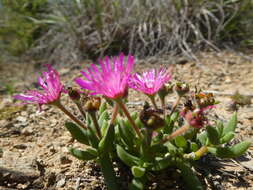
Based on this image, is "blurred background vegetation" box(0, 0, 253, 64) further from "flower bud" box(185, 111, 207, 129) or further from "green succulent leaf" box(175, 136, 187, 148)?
"flower bud" box(185, 111, 207, 129)

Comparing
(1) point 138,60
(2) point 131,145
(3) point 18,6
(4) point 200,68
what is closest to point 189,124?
(2) point 131,145

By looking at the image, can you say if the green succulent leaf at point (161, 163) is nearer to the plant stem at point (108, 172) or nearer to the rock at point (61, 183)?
the plant stem at point (108, 172)

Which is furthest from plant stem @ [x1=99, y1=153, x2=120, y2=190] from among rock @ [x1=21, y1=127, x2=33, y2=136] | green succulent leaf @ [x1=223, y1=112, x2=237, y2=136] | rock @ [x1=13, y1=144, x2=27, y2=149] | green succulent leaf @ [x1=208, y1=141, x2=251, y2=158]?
rock @ [x1=21, y1=127, x2=33, y2=136]

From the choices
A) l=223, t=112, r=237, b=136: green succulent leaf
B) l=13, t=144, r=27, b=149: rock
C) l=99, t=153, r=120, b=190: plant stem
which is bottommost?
l=99, t=153, r=120, b=190: plant stem

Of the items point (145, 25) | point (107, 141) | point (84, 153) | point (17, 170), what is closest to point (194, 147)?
point (107, 141)

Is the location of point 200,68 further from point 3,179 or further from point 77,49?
point 3,179

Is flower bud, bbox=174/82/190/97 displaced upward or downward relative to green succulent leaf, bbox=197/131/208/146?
upward
